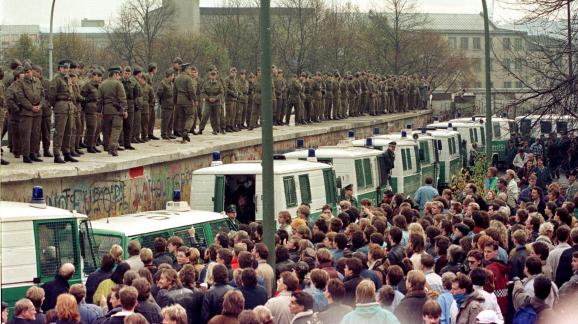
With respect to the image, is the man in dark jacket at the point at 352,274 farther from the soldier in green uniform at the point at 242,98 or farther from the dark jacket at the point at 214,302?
the soldier in green uniform at the point at 242,98

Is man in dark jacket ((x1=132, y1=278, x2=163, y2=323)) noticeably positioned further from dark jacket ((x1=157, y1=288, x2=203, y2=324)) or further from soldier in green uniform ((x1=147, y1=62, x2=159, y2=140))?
soldier in green uniform ((x1=147, y1=62, x2=159, y2=140))

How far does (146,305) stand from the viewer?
11578mm

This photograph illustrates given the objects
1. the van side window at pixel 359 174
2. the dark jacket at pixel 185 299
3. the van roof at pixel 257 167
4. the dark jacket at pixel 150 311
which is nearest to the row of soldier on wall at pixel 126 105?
the van roof at pixel 257 167

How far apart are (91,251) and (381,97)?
1615 inches

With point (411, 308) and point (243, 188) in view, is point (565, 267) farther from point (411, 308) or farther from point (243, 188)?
point (243, 188)

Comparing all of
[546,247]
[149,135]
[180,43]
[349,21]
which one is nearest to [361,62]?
[349,21]

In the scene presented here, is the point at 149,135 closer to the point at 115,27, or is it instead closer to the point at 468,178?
the point at 468,178

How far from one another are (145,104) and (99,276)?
1405 cm

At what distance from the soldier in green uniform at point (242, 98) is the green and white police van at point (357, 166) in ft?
26.9

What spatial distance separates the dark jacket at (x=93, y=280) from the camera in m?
13.5

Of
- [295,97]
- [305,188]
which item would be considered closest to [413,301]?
[305,188]

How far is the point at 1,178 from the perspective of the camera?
18297mm

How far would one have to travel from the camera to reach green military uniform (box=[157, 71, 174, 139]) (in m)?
28.9

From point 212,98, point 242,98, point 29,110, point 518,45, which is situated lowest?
point 242,98
